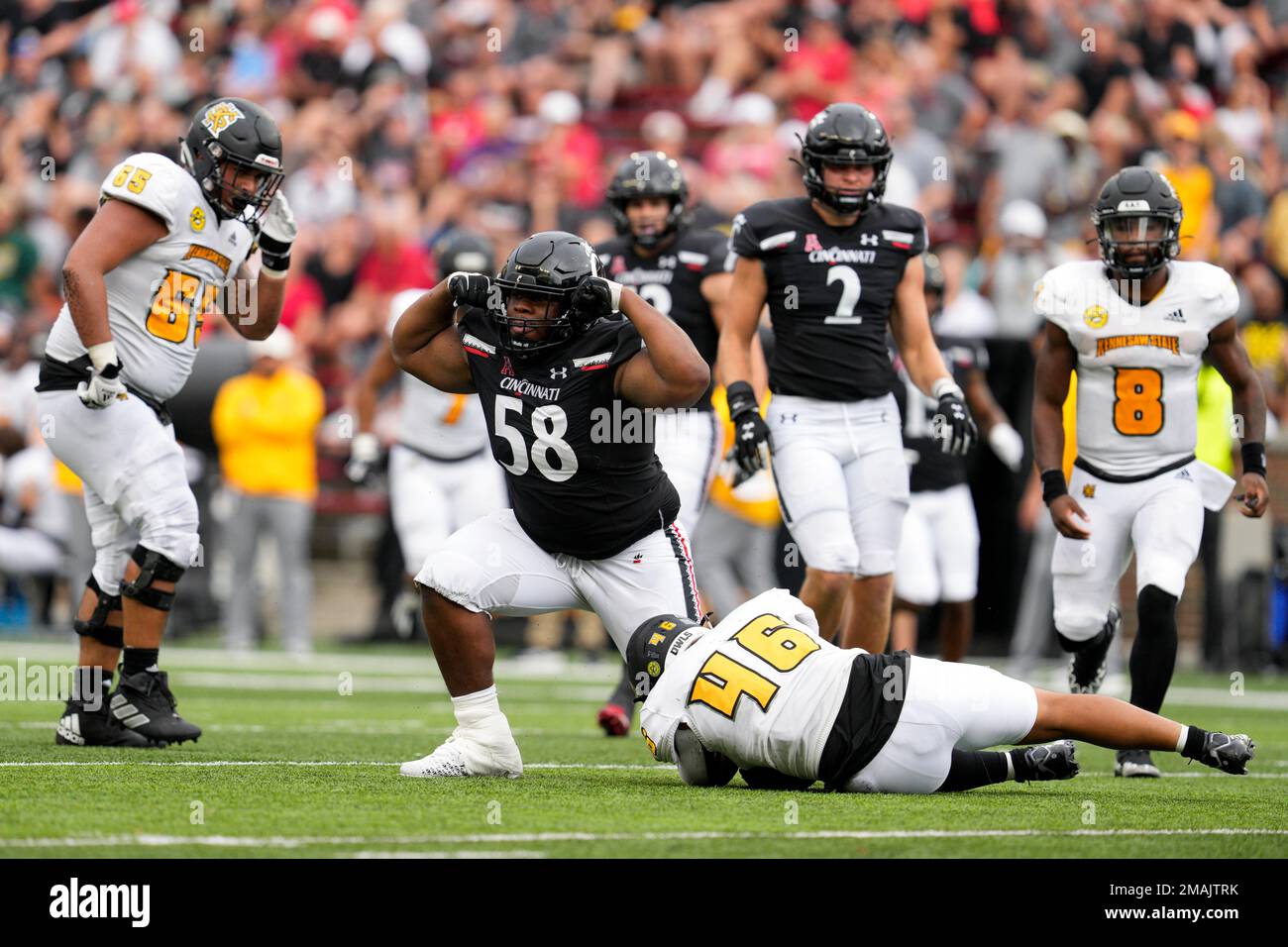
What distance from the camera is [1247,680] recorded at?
12.9 meters

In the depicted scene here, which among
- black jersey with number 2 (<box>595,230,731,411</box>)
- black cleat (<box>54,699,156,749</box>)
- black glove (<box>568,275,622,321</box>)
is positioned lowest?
black cleat (<box>54,699,156,749</box>)

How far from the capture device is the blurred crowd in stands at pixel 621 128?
1421 centimetres

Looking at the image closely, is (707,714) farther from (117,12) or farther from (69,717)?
(117,12)

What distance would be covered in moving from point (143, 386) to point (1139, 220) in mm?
3584

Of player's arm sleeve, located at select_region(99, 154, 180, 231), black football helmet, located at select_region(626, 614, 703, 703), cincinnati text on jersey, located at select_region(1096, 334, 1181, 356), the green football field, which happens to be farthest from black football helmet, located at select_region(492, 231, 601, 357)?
cincinnati text on jersey, located at select_region(1096, 334, 1181, 356)

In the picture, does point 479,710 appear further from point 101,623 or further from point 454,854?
point 101,623

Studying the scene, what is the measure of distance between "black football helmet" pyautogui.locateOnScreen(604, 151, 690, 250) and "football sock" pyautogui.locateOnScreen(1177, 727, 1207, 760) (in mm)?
3697

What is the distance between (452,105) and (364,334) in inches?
130

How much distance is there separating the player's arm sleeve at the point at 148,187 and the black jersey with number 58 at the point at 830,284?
214 cm

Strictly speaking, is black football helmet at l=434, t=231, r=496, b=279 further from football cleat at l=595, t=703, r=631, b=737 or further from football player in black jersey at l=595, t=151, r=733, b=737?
football cleat at l=595, t=703, r=631, b=737

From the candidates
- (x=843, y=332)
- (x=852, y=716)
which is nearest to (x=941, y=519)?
(x=843, y=332)

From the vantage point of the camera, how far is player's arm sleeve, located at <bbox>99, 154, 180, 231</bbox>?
6746 millimetres

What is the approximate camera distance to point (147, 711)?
6.92m
